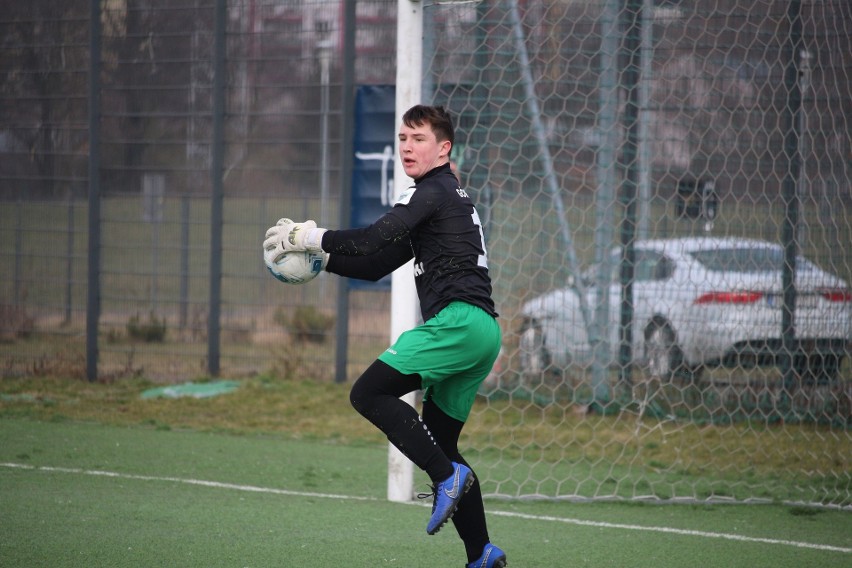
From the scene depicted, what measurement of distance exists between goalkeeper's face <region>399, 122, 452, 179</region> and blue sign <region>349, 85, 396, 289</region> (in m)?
5.81

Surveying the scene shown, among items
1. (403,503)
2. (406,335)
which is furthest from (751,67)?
(406,335)

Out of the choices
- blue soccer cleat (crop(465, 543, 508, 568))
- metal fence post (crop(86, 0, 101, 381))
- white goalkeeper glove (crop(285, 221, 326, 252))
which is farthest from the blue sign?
blue soccer cleat (crop(465, 543, 508, 568))

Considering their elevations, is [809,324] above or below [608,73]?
below

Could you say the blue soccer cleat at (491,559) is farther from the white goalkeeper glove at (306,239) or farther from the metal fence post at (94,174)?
the metal fence post at (94,174)

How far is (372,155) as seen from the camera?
10.4 m

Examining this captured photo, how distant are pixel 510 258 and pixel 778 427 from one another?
2.51 metres

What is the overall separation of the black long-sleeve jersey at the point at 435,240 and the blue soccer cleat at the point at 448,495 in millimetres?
651

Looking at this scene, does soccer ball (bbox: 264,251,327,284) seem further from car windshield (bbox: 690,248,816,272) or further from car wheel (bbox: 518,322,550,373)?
car windshield (bbox: 690,248,816,272)

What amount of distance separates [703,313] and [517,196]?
185 cm

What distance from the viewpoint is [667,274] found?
28.2 ft

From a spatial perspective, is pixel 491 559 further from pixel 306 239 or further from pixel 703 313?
pixel 703 313

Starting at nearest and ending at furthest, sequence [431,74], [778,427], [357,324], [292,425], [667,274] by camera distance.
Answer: [431,74] < [778,427] < [667,274] < [292,425] < [357,324]

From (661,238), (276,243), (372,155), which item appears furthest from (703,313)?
(276,243)

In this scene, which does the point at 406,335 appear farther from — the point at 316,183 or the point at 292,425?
the point at 316,183
